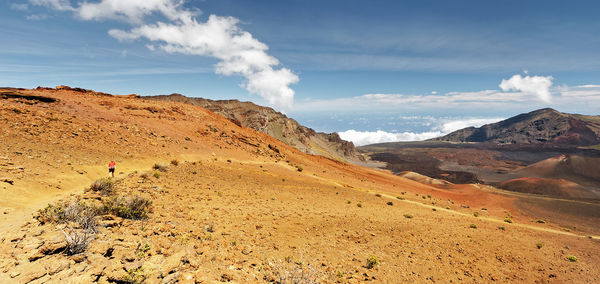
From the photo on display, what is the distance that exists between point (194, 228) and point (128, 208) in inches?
89.5

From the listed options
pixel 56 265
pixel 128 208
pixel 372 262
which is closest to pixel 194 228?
pixel 128 208

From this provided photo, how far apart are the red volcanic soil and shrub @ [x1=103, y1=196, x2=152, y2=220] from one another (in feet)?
→ 272

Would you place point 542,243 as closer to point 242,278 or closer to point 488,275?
point 488,275

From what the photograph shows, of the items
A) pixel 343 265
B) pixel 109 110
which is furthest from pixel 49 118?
pixel 343 265

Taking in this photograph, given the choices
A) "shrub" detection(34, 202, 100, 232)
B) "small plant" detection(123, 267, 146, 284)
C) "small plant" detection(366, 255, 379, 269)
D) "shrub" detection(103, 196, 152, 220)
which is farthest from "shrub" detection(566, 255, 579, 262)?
"shrub" detection(34, 202, 100, 232)

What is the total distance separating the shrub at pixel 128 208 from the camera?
8.07m

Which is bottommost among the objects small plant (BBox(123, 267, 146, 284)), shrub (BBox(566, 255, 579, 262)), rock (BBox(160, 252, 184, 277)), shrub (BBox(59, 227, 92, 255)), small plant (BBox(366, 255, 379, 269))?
shrub (BBox(566, 255, 579, 262))

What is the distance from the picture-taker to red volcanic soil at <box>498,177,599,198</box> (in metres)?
58.5

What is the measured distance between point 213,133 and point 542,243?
34.5m

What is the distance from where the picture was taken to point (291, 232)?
10859mm

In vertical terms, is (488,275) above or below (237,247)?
below

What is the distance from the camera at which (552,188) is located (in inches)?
2451

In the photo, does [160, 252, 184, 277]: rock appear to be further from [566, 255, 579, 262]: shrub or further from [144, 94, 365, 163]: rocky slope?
[144, 94, 365, 163]: rocky slope

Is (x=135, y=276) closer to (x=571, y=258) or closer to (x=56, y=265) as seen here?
(x=56, y=265)
